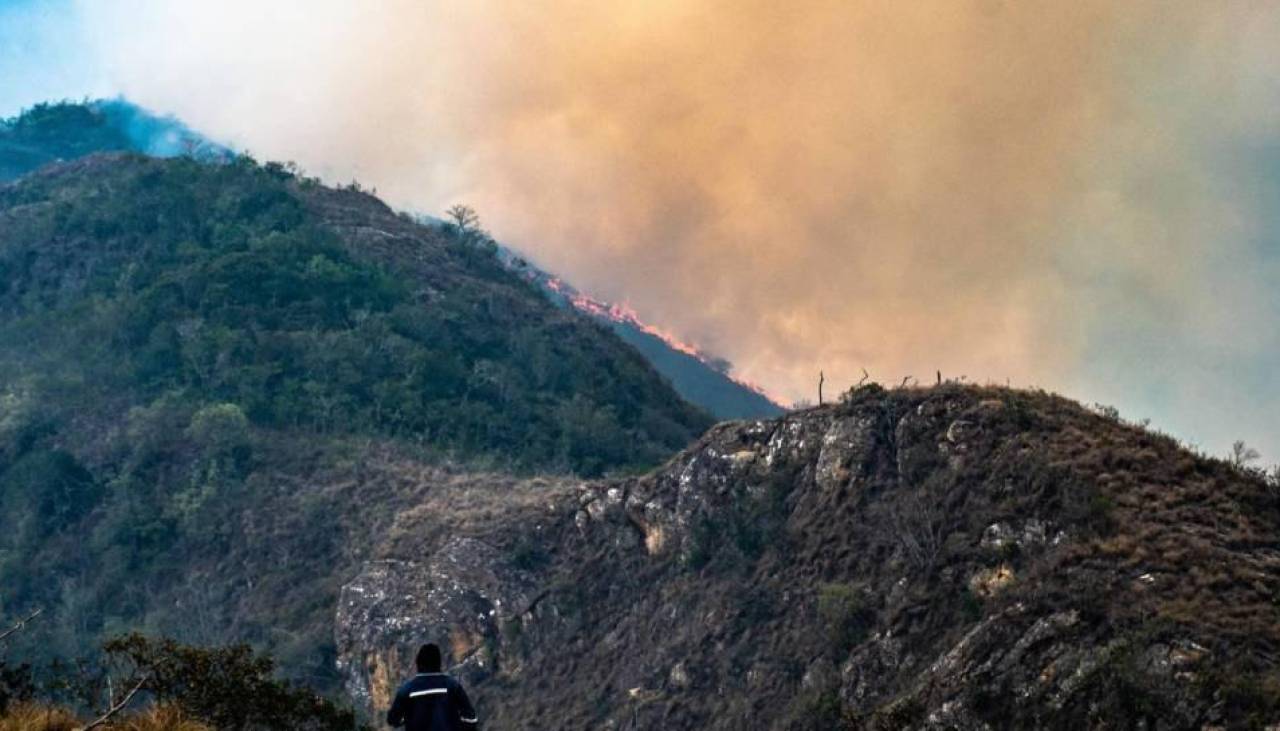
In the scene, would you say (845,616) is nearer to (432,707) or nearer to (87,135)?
(432,707)

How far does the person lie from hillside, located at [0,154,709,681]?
3690cm

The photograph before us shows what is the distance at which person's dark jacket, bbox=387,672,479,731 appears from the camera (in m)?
11.4

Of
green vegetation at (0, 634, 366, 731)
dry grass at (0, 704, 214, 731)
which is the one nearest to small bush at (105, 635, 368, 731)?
green vegetation at (0, 634, 366, 731)

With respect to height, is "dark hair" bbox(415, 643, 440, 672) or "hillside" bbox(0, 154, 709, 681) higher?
"hillside" bbox(0, 154, 709, 681)

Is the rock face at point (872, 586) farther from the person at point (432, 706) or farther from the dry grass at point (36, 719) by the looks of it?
the dry grass at point (36, 719)

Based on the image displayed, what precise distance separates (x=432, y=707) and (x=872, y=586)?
66.8ft

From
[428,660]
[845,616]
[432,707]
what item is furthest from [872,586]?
[432,707]

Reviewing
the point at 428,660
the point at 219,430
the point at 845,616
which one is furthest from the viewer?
the point at 219,430

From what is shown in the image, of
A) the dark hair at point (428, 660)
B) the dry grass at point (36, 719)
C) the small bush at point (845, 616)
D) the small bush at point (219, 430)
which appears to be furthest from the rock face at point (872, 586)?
the small bush at point (219, 430)

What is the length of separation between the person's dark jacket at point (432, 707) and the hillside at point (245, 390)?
121ft

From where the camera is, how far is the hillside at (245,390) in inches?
2188

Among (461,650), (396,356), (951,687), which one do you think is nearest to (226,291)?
(396,356)

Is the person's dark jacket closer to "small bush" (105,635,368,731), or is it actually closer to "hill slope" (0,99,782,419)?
"small bush" (105,635,368,731)

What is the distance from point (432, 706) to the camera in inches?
452
